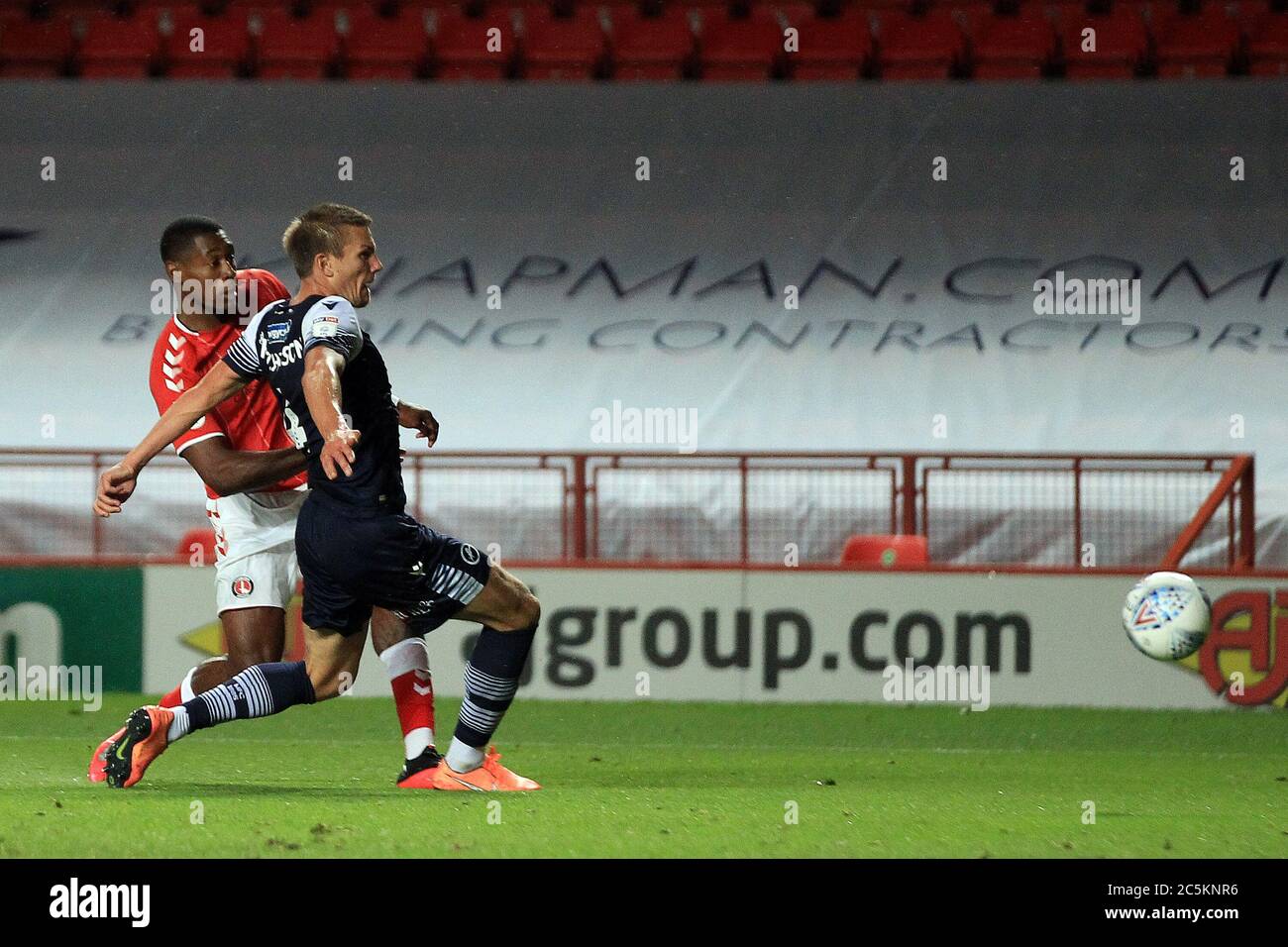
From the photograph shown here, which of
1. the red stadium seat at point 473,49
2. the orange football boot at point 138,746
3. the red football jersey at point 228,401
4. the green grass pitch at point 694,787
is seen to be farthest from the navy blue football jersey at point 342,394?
the red stadium seat at point 473,49

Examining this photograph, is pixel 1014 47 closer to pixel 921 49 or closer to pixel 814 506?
pixel 921 49

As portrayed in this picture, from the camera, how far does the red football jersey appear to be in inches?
268

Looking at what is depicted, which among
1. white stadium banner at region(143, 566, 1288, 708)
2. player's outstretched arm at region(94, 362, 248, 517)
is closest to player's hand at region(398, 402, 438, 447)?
player's outstretched arm at region(94, 362, 248, 517)

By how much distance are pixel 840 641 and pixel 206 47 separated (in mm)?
8313

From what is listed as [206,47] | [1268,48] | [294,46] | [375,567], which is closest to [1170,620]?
[375,567]

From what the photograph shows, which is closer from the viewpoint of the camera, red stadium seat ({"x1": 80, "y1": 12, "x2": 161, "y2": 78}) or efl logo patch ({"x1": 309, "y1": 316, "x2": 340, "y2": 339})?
efl logo patch ({"x1": 309, "y1": 316, "x2": 340, "y2": 339})

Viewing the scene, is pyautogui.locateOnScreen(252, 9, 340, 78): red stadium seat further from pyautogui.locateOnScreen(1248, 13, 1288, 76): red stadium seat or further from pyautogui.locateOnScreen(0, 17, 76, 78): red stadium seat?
pyautogui.locateOnScreen(1248, 13, 1288, 76): red stadium seat

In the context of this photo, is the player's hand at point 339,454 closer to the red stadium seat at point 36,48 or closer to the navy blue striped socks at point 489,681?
the navy blue striped socks at point 489,681

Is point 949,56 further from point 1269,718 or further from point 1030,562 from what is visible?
point 1269,718

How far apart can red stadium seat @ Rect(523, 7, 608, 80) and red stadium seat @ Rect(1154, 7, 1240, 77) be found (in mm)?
4577

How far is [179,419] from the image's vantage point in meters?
6.05

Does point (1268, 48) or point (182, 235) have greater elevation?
point (1268, 48)

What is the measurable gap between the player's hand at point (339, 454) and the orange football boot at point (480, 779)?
4.87ft

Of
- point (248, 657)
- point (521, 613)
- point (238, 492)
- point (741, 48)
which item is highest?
point (741, 48)
